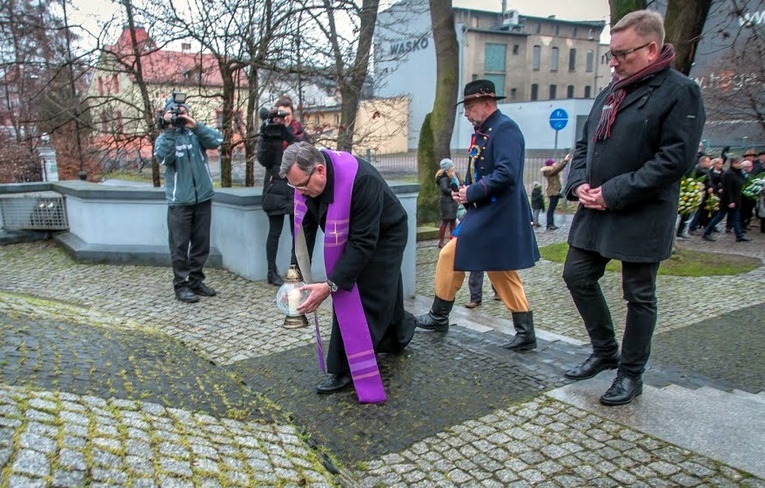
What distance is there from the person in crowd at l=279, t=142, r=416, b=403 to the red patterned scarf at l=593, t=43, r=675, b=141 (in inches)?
51.6

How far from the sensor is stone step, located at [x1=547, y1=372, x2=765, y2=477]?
10.2ft

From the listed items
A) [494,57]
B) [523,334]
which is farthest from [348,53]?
[494,57]

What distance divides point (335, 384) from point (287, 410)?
394mm

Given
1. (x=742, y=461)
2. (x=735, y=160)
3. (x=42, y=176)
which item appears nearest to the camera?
(x=742, y=461)

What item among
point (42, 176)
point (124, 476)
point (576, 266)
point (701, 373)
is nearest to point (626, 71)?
point (576, 266)

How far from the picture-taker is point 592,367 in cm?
409

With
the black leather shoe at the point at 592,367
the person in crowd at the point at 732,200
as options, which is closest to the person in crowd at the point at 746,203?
the person in crowd at the point at 732,200

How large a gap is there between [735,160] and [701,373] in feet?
32.4

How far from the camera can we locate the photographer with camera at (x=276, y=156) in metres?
6.38

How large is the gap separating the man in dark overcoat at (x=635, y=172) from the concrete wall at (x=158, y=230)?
125 inches

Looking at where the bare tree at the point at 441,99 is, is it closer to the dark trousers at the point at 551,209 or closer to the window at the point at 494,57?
the dark trousers at the point at 551,209

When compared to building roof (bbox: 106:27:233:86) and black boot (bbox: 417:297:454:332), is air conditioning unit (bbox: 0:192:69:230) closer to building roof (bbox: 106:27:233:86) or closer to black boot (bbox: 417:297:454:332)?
building roof (bbox: 106:27:233:86)

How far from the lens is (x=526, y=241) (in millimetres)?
4750

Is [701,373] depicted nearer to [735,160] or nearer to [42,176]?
[735,160]
